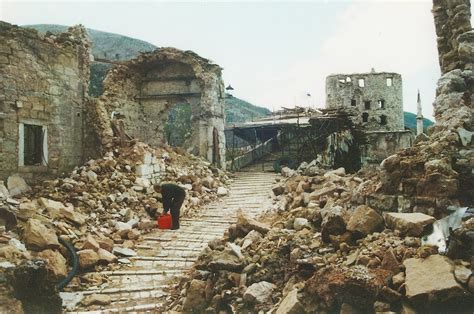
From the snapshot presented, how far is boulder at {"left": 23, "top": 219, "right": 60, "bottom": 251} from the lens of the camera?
6270 mm

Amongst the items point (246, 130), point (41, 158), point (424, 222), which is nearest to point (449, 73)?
point (424, 222)

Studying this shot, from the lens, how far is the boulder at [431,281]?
10.5ft

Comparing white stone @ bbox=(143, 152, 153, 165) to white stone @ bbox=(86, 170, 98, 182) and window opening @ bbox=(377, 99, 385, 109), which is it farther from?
window opening @ bbox=(377, 99, 385, 109)

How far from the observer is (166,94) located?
57.4ft

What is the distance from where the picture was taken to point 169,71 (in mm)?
17516

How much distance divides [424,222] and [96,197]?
7.81 meters

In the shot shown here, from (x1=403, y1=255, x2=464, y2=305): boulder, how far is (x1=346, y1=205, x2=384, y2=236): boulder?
0.97m

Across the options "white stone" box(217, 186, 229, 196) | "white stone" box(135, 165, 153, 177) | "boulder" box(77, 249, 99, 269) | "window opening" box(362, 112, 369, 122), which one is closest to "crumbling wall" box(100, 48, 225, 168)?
"white stone" box(217, 186, 229, 196)

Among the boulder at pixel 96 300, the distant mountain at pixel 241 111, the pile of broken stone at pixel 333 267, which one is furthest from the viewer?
the distant mountain at pixel 241 111

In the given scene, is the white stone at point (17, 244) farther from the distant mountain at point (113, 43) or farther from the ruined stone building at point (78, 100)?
the distant mountain at point (113, 43)

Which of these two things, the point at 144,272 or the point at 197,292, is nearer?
the point at 197,292

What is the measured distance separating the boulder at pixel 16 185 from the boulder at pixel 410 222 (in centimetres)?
903

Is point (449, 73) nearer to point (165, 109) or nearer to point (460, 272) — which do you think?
point (460, 272)

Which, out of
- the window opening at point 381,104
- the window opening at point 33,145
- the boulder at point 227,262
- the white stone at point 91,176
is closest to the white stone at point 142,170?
the white stone at point 91,176
